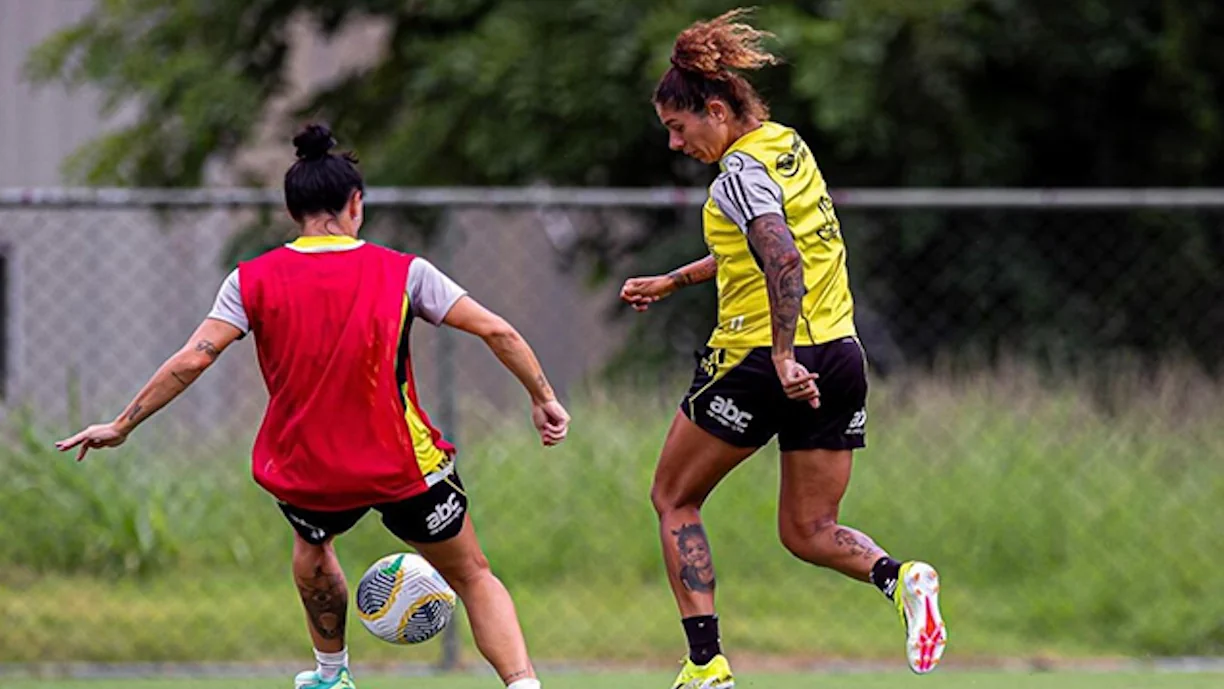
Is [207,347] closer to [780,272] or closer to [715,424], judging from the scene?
[715,424]

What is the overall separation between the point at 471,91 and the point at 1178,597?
594 cm

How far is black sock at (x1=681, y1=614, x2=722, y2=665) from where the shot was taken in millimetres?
5406

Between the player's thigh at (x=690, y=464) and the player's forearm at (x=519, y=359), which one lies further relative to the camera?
the player's thigh at (x=690, y=464)

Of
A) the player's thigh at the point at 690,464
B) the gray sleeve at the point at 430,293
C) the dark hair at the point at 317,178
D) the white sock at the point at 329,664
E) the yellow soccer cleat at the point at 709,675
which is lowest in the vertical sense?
the yellow soccer cleat at the point at 709,675

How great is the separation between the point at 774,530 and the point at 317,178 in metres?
3.89

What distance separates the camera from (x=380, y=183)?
42.5 feet

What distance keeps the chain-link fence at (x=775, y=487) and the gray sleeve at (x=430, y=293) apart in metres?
2.48

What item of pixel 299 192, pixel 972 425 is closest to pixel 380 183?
pixel 972 425

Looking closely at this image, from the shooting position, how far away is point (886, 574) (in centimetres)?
541

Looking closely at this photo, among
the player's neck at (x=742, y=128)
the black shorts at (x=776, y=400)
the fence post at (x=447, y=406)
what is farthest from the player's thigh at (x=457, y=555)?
the fence post at (x=447, y=406)

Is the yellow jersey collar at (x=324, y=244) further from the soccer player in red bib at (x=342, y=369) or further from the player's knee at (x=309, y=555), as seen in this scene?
the player's knee at (x=309, y=555)

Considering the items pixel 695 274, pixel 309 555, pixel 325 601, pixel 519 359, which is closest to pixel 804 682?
pixel 695 274

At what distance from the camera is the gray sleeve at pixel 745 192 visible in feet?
16.8

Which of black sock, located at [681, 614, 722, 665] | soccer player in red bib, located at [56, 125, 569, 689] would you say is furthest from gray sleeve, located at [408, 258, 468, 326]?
black sock, located at [681, 614, 722, 665]
